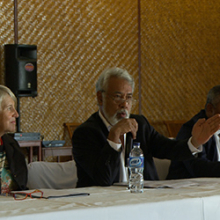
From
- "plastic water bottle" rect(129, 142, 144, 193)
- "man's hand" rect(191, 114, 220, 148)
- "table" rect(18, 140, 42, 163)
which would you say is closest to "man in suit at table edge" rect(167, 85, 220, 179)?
"man's hand" rect(191, 114, 220, 148)

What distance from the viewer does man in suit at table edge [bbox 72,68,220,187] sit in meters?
2.19

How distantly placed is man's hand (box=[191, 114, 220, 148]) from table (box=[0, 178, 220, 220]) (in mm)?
564

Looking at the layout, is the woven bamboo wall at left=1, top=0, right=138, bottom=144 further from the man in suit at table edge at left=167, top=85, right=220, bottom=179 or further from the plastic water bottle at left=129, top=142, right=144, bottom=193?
the plastic water bottle at left=129, top=142, right=144, bottom=193

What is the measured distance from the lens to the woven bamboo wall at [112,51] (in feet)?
19.7

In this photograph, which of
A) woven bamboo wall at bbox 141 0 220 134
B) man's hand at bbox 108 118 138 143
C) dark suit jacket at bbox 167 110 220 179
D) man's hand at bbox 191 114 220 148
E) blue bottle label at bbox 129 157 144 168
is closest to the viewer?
blue bottle label at bbox 129 157 144 168

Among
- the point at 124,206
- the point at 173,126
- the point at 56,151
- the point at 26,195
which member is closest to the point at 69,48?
the point at 56,151

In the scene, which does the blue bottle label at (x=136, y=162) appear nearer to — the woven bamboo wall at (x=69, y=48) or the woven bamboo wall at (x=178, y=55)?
the woven bamboo wall at (x=69, y=48)

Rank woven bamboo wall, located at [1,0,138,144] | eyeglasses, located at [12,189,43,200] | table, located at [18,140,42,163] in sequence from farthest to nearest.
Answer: woven bamboo wall, located at [1,0,138,144]
table, located at [18,140,42,163]
eyeglasses, located at [12,189,43,200]

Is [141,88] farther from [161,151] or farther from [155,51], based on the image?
[161,151]

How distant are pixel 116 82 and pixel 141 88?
14.1ft

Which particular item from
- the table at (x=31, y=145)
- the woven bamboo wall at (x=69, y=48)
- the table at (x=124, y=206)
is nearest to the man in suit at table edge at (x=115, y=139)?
the table at (x=124, y=206)

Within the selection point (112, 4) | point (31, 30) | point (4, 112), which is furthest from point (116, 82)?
point (112, 4)

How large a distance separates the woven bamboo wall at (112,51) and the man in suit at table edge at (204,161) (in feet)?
11.0

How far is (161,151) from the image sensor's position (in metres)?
2.62
